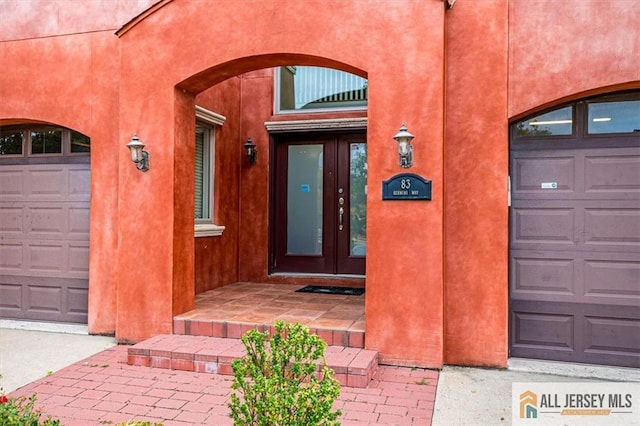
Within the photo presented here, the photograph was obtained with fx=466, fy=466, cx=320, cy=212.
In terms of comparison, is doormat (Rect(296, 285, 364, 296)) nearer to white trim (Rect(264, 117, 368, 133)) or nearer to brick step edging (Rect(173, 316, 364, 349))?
brick step edging (Rect(173, 316, 364, 349))

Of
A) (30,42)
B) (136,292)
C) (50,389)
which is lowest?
(50,389)

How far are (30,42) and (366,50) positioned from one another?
442 cm

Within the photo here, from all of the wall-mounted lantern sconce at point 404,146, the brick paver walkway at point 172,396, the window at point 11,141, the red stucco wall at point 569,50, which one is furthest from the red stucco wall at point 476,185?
the window at point 11,141

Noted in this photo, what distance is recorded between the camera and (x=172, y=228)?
510 cm

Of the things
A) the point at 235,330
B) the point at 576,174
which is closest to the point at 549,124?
the point at 576,174

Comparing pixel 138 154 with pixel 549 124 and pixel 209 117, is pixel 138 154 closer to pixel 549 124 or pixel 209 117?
pixel 209 117

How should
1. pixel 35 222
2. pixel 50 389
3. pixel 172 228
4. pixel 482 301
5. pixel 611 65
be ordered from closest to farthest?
pixel 50 389, pixel 611 65, pixel 482 301, pixel 172 228, pixel 35 222

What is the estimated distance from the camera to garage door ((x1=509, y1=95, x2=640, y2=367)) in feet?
14.3

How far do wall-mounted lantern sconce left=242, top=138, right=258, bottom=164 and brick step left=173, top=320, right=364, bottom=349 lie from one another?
9.96 ft

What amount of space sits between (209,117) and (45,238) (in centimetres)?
270

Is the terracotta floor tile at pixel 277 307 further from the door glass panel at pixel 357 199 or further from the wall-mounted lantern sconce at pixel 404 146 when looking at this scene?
the wall-mounted lantern sconce at pixel 404 146

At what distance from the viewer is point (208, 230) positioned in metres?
6.65

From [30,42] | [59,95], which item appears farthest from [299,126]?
[30,42]

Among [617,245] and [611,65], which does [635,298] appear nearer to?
[617,245]
